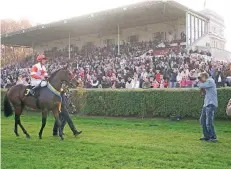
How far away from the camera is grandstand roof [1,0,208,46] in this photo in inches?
976

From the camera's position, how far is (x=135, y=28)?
1314 inches

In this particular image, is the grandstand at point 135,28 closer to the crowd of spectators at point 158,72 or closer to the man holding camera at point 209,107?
the crowd of spectators at point 158,72

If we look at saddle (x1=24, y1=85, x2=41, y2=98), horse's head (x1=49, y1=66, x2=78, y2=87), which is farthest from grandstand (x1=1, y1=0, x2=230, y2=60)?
saddle (x1=24, y1=85, x2=41, y2=98)

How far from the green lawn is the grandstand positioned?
51.8 feet

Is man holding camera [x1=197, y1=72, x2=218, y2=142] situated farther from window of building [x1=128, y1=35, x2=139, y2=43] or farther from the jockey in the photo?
window of building [x1=128, y1=35, x2=139, y2=43]

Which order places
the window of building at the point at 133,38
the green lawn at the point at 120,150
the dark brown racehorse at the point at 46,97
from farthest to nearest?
1. the window of building at the point at 133,38
2. the dark brown racehorse at the point at 46,97
3. the green lawn at the point at 120,150

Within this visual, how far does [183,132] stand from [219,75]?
676cm

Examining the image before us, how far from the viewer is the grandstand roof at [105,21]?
24.8 m

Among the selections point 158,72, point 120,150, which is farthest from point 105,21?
point 120,150

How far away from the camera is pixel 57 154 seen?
6.41 m

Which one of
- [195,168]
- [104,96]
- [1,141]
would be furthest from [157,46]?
[195,168]

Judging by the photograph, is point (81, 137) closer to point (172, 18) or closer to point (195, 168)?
point (195, 168)

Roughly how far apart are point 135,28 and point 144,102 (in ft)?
70.8

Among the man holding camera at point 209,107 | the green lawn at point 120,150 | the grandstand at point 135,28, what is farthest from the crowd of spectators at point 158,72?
the man holding camera at point 209,107
